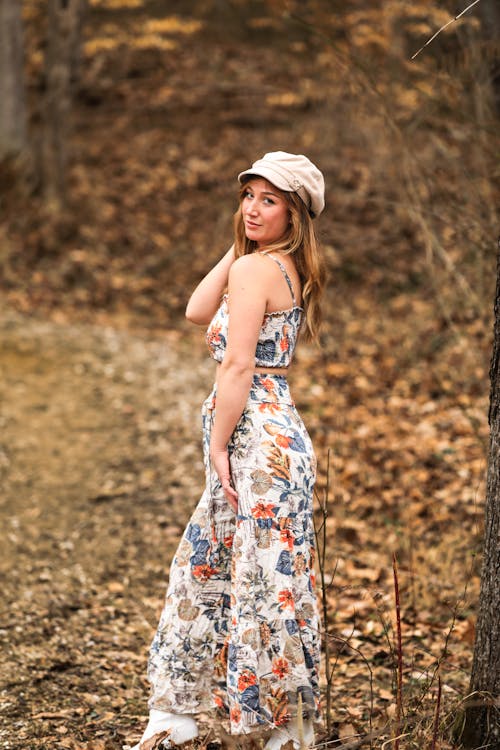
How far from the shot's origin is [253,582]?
2.82m

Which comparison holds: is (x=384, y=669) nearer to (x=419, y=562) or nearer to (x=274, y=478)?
(x=419, y=562)

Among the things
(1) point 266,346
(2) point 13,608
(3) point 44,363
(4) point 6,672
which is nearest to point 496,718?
(1) point 266,346

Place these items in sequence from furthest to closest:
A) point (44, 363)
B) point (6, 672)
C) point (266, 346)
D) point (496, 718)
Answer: point (44, 363), point (6, 672), point (266, 346), point (496, 718)

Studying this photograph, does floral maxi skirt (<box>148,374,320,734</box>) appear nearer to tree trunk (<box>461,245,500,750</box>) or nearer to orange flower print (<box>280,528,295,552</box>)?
orange flower print (<box>280,528,295,552</box>)

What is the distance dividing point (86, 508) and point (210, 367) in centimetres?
319

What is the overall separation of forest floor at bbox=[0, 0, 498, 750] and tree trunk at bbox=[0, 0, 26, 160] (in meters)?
0.79

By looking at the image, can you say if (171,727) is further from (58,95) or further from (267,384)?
(58,95)

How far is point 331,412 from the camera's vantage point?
7.57 m

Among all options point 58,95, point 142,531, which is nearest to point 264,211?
point 142,531

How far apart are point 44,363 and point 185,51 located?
1188cm

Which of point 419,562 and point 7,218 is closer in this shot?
point 419,562

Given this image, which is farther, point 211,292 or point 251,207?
point 211,292

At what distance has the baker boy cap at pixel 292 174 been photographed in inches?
110

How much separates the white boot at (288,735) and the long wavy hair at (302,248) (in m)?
1.39
